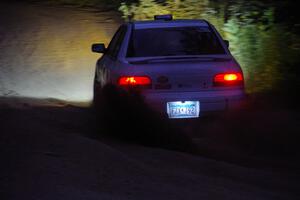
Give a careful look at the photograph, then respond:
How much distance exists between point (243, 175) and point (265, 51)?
218 inches

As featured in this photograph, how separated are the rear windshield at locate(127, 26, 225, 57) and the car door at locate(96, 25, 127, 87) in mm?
301

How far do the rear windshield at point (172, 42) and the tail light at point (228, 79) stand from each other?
60 cm

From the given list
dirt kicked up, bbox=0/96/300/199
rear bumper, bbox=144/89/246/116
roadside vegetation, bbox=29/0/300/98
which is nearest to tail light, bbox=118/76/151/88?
rear bumper, bbox=144/89/246/116

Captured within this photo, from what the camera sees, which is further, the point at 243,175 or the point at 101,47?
the point at 101,47

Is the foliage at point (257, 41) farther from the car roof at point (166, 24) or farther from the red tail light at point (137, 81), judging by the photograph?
the red tail light at point (137, 81)

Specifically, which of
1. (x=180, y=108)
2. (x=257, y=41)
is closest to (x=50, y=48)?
(x=257, y=41)

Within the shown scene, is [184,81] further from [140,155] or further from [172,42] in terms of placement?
[140,155]

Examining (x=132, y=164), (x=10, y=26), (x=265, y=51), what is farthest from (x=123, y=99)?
(x=10, y=26)

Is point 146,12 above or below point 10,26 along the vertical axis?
above

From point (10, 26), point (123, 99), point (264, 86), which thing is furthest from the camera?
point (10, 26)

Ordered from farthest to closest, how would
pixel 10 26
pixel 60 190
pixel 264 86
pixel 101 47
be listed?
pixel 10 26, pixel 264 86, pixel 101 47, pixel 60 190

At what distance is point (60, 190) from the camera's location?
6.71m

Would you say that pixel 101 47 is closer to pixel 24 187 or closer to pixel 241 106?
pixel 241 106

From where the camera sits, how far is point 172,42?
10.8 m
